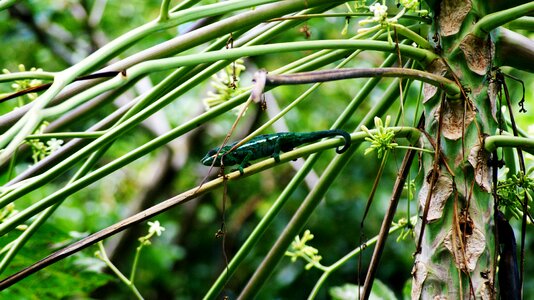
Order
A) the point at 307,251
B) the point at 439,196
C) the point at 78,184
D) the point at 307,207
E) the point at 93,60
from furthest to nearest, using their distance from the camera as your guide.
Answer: the point at 307,251, the point at 307,207, the point at 439,196, the point at 78,184, the point at 93,60

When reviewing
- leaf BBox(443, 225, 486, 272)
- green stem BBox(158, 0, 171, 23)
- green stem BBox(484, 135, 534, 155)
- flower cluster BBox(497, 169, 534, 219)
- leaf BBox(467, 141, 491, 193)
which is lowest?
leaf BBox(443, 225, 486, 272)

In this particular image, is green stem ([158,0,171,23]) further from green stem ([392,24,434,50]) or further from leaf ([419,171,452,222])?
leaf ([419,171,452,222])

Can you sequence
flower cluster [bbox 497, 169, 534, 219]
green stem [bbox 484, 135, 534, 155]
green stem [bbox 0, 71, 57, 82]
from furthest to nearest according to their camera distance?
flower cluster [bbox 497, 169, 534, 219] → green stem [bbox 484, 135, 534, 155] → green stem [bbox 0, 71, 57, 82]

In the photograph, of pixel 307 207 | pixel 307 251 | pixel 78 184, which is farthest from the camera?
pixel 307 251

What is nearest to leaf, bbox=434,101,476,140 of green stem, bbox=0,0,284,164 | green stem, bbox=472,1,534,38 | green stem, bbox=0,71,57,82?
→ green stem, bbox=472,1,534,38

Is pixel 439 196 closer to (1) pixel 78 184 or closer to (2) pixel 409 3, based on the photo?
(2) pixel 409 3

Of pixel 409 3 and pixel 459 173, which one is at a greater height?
pixel 409 3

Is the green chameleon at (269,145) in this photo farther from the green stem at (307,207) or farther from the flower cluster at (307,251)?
the flower cluster at (307,251)

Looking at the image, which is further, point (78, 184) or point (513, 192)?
point (513, 192)

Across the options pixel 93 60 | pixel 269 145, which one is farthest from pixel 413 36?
pixel 93 60

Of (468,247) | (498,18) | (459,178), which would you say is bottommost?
(468,247)

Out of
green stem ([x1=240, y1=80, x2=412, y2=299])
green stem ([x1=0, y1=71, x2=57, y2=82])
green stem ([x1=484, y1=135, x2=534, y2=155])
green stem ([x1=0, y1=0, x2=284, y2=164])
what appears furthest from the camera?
green stem ([x1=240, y1=80, x2=412, y2=299])

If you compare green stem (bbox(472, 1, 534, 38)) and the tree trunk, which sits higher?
green stem (bbox(472, 1, 534, 38))
